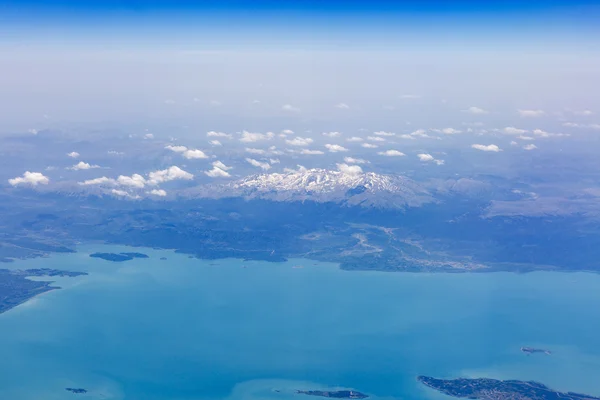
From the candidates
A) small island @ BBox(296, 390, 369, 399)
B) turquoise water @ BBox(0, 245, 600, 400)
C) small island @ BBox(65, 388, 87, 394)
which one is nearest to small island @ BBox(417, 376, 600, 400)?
turquoise water @ BBox(0, 245, 600, 400)

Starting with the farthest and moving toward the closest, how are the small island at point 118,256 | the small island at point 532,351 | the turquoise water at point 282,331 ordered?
the small island at point 118,256, the small island at point 532,351, the turquoise water at point 282,331

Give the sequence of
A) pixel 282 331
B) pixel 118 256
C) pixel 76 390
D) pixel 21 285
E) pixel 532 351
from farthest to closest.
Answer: pixel 118 256 → pixel 21 285 → pixel 282 331 → pixel 532 351 → pixel 76 390

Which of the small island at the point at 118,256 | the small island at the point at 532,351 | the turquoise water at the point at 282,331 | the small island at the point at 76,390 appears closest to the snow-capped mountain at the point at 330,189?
the small island at the point at 118,256

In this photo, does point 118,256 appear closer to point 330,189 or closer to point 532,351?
point 330,189

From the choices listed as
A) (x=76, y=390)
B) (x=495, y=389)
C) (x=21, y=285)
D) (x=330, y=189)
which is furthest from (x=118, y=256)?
(x=495, y=389)

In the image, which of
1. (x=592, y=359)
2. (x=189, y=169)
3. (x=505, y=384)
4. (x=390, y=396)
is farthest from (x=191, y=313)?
(x=189, y=169)

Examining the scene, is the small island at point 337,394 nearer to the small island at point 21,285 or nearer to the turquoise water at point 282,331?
the turquoise water at point 282,331

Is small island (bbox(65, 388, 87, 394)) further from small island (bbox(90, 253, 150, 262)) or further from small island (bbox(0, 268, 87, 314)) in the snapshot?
small island (bbox(90, 253, 150, 262))
